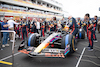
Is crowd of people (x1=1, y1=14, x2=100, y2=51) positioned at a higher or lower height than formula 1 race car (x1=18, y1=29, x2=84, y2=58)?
higher

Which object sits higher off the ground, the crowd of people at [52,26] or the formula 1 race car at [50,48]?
the crowd of people at [52,26]

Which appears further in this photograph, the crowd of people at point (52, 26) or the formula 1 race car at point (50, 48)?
the crowd of people at point (52, 26)

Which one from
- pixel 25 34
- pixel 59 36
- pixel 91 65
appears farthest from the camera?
pixel 25 34

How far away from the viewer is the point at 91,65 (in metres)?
3.31

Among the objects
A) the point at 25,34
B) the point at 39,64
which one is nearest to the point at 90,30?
the point at 39,64

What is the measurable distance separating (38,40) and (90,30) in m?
2.66

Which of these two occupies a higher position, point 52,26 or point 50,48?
point 52,26

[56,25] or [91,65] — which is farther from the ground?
[56,25]

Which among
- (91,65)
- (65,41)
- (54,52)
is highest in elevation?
(65,41)

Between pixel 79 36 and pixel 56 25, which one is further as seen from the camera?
pixel 56 25

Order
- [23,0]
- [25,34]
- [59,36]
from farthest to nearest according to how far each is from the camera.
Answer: [23,0]
[25,34]
[59,36]

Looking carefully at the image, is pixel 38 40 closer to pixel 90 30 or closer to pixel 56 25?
pixel 90 30

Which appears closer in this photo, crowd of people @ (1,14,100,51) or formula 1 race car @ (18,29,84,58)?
formula 1 race car @ (18,29,84,58)

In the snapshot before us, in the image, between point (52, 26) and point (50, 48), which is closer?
point (50, 48)
